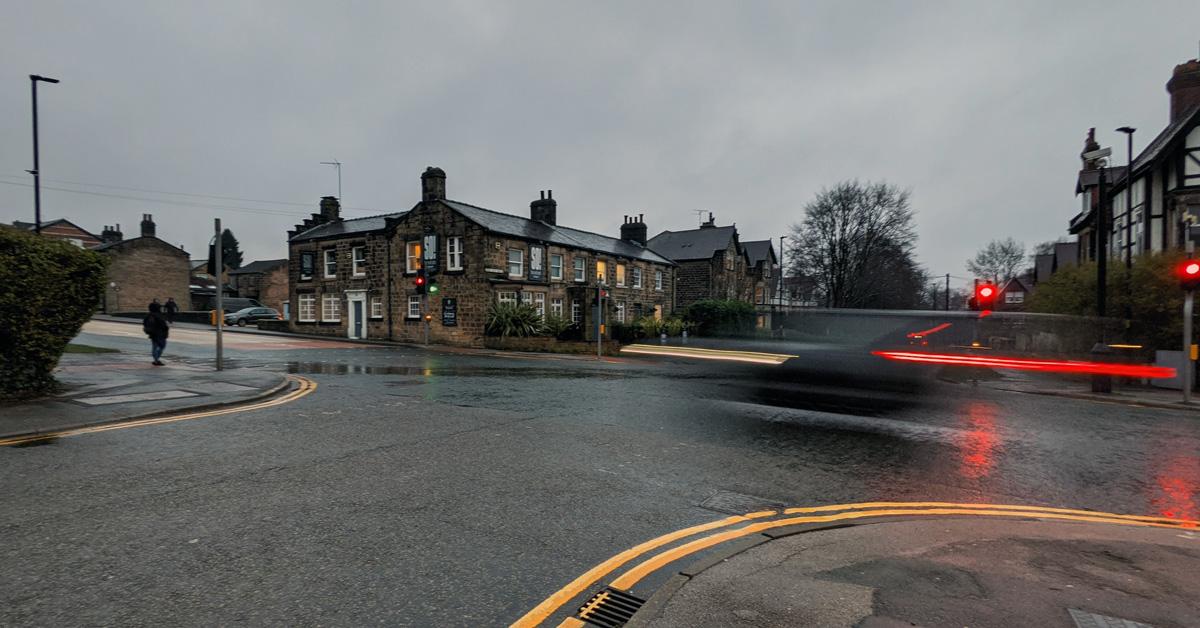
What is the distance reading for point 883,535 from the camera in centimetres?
434

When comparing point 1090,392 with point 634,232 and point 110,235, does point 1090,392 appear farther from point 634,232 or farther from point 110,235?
point 110,235

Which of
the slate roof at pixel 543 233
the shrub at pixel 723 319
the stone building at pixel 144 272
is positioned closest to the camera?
the slate roof at pixel 543 233

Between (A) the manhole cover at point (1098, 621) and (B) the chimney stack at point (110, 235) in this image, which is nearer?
(A) the manhole cover at point (1098, 621)

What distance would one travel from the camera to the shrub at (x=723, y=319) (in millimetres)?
37406

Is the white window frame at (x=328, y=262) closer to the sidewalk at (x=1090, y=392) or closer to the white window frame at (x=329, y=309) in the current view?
the white window frame at (x=329, y=309)

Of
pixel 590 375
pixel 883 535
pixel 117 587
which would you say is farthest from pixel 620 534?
pixel 590 375

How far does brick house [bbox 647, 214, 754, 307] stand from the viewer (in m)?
47.5

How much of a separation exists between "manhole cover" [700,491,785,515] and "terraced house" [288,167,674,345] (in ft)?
63.5

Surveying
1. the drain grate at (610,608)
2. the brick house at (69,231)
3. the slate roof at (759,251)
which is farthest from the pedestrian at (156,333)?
the brick house at (69,231)

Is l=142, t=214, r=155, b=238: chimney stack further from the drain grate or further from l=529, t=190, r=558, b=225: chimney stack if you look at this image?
the drain grate

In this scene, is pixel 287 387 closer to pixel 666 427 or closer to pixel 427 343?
pixel 666 427

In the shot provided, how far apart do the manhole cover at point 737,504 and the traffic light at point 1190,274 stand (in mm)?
12989

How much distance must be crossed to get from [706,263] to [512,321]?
25375mm

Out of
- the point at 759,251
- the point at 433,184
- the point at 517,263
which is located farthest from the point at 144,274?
the point at 759,251
